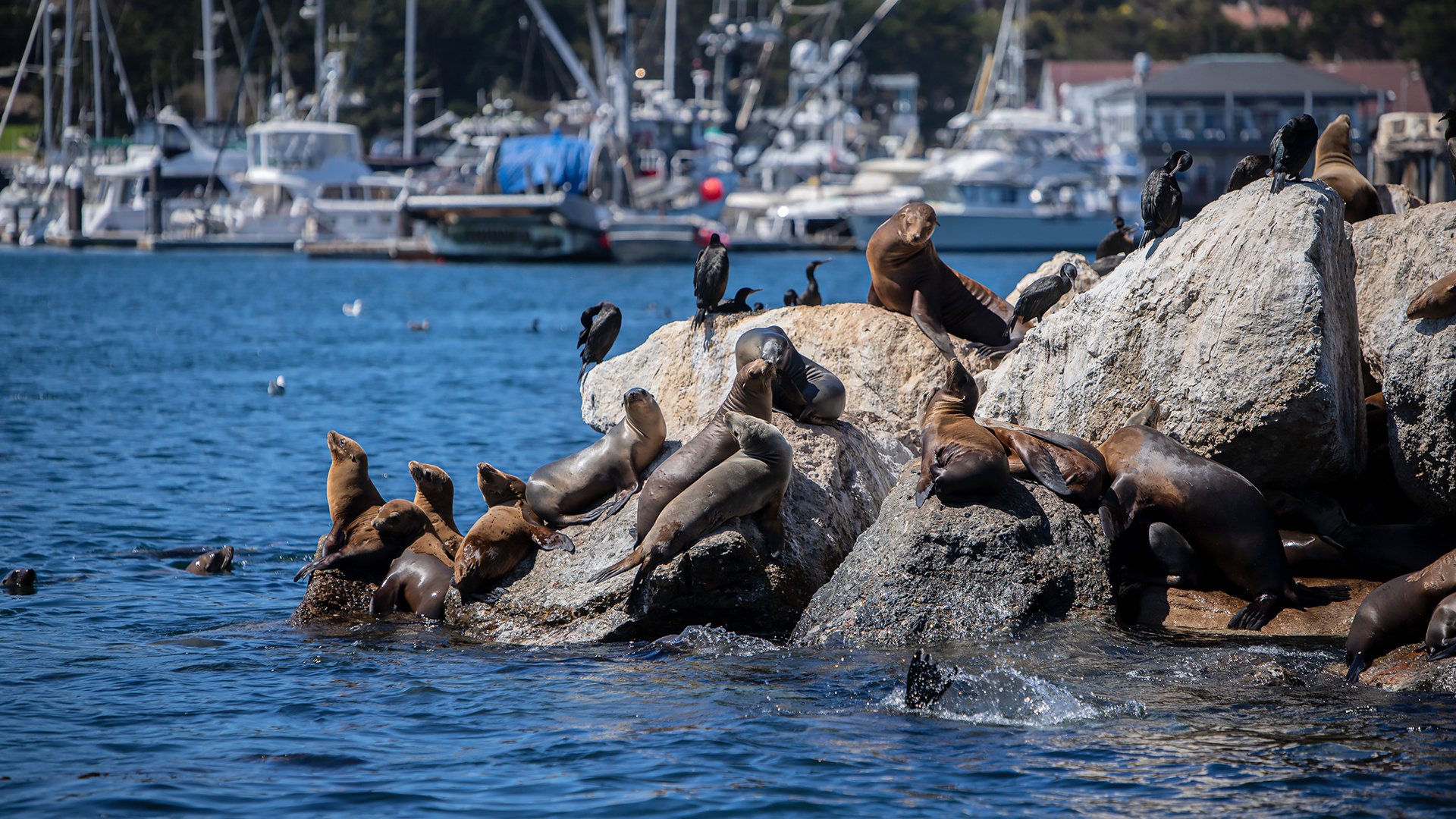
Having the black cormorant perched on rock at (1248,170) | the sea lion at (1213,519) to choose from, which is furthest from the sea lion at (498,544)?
the black cormorant perched on rock at (1248,170)

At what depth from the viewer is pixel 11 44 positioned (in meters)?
71.8

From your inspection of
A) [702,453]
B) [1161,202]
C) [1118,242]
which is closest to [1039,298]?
[1161,202]

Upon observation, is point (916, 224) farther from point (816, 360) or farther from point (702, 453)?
point (702, 453)

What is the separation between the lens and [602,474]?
8.41 meters

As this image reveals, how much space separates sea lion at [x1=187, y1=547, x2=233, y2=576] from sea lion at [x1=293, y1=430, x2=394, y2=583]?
1.52m

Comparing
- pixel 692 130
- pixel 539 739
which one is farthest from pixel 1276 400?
pixel 692 130

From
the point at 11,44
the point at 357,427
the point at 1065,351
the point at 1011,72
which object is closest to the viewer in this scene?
the point at 1065,351

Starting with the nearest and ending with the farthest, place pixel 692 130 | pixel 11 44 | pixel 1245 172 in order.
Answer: pixel 1245 172 < pixel 692 130 < pixel 11 44

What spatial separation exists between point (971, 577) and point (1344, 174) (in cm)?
528

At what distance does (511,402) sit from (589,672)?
565 inches

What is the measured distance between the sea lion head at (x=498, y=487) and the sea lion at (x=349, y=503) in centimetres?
75

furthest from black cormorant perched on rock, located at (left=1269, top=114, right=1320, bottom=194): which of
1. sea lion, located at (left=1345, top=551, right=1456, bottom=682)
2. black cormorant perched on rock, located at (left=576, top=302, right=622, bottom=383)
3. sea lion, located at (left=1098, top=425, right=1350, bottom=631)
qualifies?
black cormorant perched on rock, located at (left=576, top=302, right=622, bottom=383)

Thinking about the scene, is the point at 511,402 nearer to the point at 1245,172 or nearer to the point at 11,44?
the point at 1245,172

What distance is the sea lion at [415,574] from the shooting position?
816 centimetres
